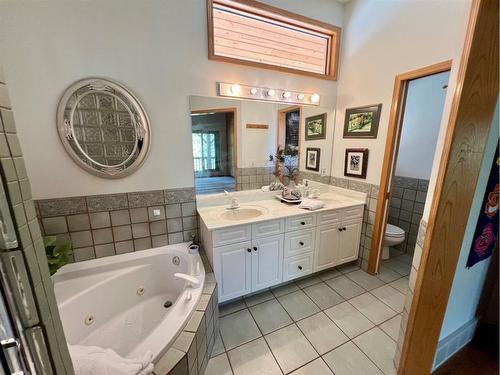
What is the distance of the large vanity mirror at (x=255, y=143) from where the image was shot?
200 cm

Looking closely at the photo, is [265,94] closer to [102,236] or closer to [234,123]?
[234,123]

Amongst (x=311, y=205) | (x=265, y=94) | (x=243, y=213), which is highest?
(x=265, y=94)

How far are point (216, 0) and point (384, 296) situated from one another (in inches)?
124

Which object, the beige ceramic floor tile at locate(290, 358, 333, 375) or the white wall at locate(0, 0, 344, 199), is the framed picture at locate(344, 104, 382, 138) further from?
the beige ceramic floor tile at locate(290, 358, 333, 375)

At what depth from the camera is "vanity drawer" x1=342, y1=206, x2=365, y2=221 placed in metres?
2.19

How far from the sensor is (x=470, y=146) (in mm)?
934

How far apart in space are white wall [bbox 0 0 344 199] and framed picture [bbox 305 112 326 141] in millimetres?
854

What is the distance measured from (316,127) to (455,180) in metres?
1.71

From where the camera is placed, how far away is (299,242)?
6.57 ft

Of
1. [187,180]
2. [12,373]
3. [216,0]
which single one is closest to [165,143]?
[187,180]

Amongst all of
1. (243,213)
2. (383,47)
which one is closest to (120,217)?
(243,213)

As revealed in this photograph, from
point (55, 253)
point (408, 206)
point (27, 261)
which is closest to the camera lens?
point (27, 261)

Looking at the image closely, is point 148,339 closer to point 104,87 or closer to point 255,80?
point 104,87

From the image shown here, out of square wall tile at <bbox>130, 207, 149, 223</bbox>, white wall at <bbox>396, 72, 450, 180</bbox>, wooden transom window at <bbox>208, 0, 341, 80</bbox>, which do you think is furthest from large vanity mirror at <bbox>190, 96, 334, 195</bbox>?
white wall at <bbox>396, 72, 450, 180</bbox>
